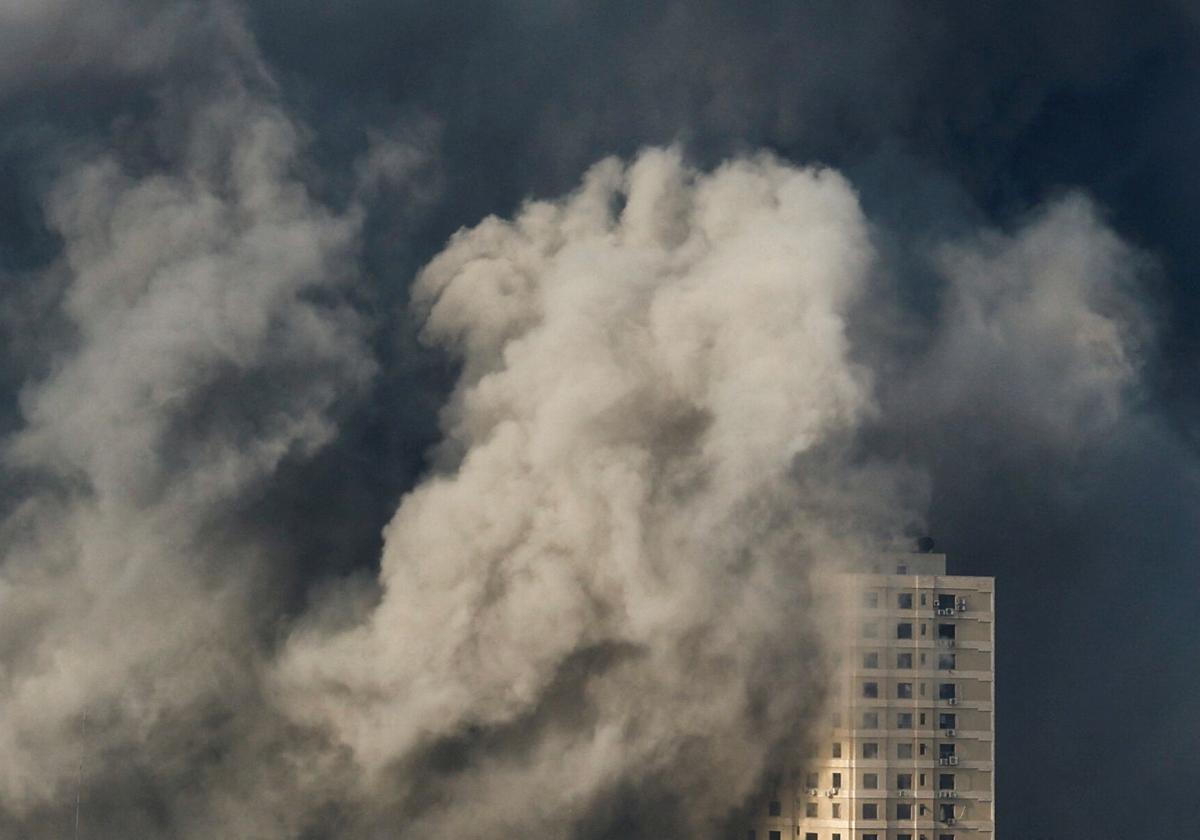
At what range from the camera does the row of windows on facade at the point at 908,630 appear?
6575 centimetres


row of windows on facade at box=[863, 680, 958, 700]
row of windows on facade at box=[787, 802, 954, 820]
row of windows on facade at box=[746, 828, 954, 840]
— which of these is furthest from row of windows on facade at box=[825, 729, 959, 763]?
row of windows on facade at box=[746, 828, 954, 840]

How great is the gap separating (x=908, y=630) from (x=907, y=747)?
328cm

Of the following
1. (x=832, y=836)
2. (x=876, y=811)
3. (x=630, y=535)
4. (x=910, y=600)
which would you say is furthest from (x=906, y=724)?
(x=630, y=535)

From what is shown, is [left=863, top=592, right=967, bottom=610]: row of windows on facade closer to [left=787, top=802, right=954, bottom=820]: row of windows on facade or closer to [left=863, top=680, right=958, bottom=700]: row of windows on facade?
[left=863, top=680, right=958, bottom=700]: row of windows on facade

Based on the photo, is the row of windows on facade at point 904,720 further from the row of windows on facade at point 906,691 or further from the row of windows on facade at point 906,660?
the row of windows on facade at point 906,660

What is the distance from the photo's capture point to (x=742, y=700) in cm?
6412

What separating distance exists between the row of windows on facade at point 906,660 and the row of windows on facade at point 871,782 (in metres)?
2.45

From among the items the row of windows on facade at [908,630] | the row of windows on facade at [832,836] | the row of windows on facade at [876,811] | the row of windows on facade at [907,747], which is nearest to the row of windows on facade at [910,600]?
the row of windows on facade at [908,630]

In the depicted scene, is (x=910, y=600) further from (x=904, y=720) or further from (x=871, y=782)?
(x=871, y=782)

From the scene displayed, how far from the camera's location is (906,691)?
217 feet

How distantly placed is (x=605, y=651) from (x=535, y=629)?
8.65 feet

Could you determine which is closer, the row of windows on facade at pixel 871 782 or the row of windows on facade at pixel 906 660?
the row of windows on facade at pixel 871 782

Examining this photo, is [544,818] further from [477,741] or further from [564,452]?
[564,452]

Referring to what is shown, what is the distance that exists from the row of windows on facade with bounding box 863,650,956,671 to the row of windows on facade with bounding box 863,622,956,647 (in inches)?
18.9
